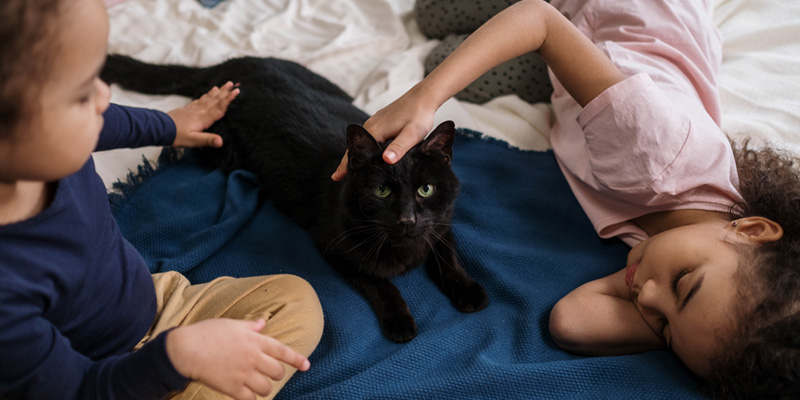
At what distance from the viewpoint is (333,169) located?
138 centimetres

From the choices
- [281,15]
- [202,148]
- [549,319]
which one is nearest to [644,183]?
[549,319]

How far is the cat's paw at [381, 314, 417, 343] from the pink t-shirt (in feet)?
1.93

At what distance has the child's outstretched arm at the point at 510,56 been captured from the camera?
1177 mm

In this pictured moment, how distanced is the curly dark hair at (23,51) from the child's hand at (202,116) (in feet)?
2.99

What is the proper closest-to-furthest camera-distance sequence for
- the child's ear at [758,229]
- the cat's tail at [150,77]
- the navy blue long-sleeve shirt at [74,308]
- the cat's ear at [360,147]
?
the navy blue long-sleeve shirt at [74,308] → the child's ear at [758,229] → the cat's ear at [360,147] → the cat's tail at [150,77]

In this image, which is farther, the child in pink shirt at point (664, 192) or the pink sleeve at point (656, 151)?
the pink sleeve at point (656, 151)

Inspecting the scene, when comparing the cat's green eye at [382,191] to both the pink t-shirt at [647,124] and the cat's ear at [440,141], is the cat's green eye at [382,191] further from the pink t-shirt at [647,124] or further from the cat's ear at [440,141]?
the pink t-shirt at [647,124]

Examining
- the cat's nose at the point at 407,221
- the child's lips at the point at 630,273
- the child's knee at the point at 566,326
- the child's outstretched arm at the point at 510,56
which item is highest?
the child's outstretched arm at the point at 510,56

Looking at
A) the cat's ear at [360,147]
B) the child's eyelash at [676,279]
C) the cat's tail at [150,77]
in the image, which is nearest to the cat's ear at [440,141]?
the cat's ear at [360,147]

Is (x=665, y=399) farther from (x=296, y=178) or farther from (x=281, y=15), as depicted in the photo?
(x=281, y=15)

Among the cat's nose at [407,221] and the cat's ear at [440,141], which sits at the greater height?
the cat's ear at [440,141]

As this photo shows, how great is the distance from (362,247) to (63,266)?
65 centimetres

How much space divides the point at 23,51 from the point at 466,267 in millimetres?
1058

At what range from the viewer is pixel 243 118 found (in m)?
1.52
